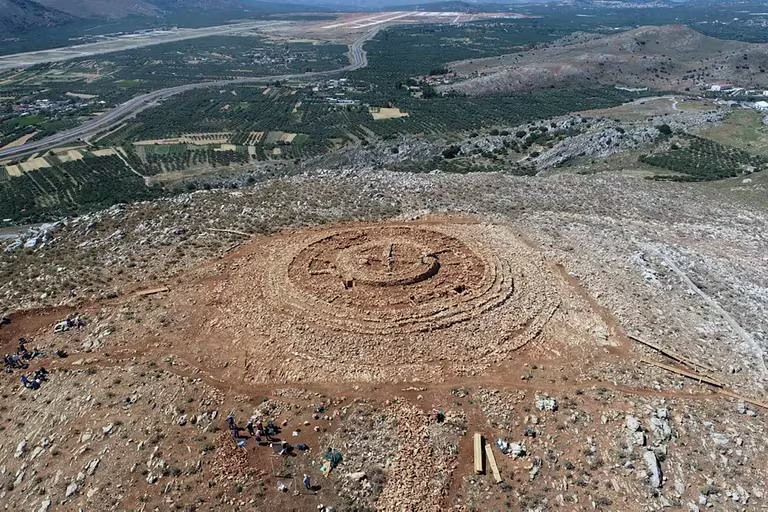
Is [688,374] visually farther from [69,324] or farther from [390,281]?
[69,324]

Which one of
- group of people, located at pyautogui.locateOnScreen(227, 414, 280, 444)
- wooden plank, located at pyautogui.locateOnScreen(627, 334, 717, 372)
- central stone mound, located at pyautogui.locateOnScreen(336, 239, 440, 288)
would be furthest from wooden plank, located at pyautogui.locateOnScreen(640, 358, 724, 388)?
group of people, located at pyautogui.locateOnScreen(227, 414, 280, 444)

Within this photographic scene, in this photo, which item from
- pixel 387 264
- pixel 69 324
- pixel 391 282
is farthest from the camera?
pixel 387 264

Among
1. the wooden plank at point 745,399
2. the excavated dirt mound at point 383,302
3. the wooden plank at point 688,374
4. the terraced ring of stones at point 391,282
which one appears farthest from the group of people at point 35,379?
the wooden plank at point 745,399

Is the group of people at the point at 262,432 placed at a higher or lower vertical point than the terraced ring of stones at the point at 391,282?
lower

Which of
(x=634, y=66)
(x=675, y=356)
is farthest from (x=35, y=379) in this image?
(x=634, y=66)

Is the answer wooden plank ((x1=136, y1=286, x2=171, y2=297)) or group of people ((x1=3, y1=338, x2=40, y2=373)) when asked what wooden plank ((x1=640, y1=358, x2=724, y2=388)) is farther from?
group of people ((x1=3, y1=338, x2=40, y2=373))

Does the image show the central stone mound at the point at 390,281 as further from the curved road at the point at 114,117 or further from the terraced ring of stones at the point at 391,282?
the curved road at the point at 114,117
